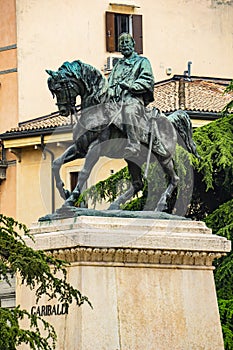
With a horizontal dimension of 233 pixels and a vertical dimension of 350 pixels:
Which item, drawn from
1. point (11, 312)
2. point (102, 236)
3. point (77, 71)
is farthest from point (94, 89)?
point (11, 312)

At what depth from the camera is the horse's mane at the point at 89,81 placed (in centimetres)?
1670

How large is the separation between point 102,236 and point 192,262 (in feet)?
4.62

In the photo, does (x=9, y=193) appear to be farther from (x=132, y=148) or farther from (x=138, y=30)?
(x=132, y=148)

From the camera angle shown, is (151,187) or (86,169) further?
(151,187)

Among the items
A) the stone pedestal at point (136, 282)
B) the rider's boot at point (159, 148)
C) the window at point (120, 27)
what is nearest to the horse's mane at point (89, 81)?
the rider's boot at point (159, 148)

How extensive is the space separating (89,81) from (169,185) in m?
1.80

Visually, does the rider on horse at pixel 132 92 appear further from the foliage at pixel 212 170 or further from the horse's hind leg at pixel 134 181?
the foliage at pixel 212 170

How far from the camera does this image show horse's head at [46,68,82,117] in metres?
16.6

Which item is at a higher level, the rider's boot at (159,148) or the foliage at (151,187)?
the foliage at (151,187)

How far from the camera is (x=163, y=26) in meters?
44.6

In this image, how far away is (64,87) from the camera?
1667cm

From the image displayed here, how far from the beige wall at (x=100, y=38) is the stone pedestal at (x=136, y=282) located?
82.7ft

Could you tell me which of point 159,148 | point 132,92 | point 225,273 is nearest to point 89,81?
point 132,92

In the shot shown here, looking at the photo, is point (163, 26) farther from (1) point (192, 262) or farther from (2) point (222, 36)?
(1) point (192, 262)
